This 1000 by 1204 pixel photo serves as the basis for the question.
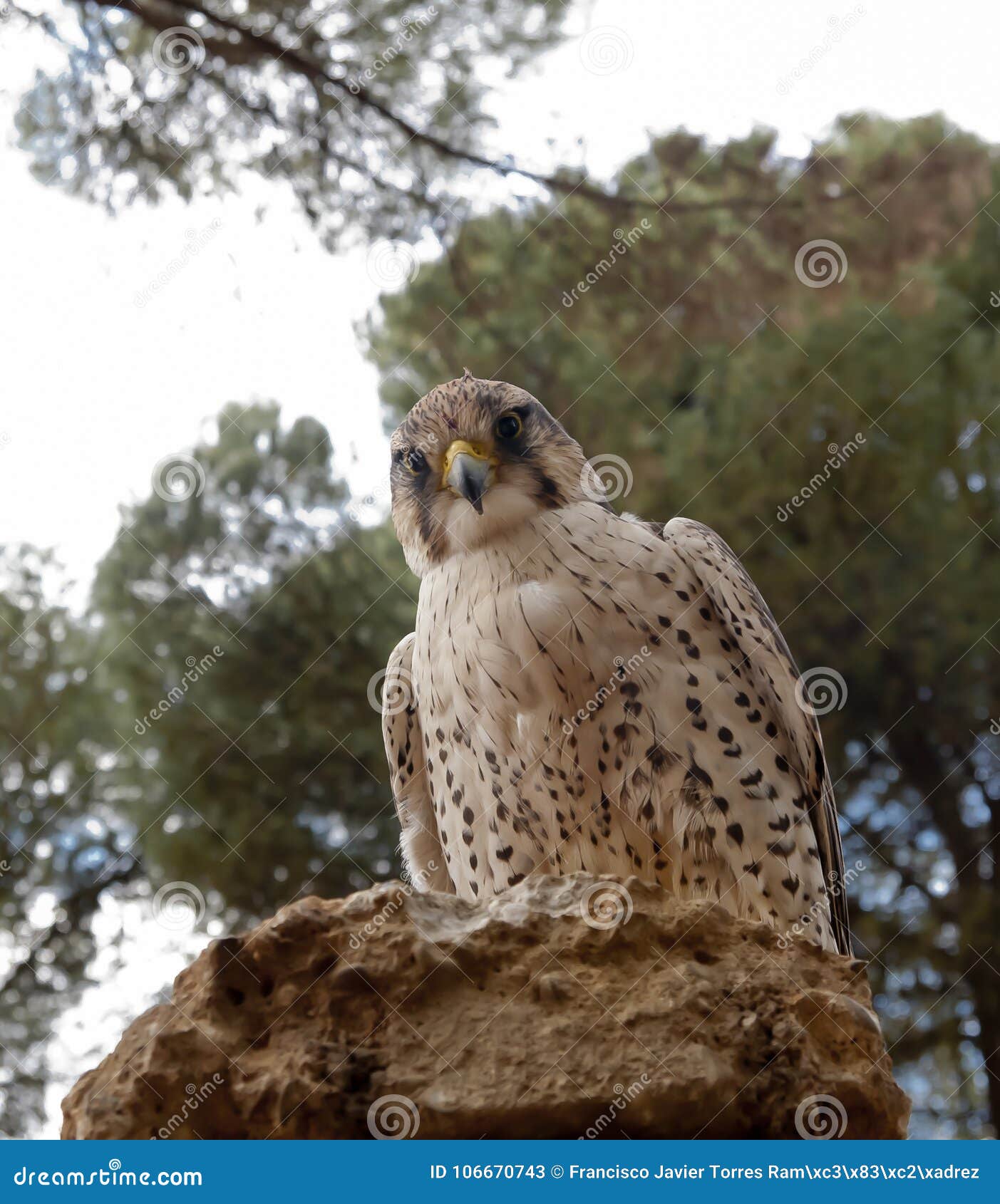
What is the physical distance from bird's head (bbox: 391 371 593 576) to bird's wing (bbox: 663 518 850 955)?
319 millimetres

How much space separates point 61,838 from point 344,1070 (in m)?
4.79

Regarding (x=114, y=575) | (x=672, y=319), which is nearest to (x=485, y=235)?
(x=672, y=319)

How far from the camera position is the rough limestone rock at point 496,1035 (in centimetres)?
187

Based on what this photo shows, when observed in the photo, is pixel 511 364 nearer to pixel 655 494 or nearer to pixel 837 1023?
pixel 655 494

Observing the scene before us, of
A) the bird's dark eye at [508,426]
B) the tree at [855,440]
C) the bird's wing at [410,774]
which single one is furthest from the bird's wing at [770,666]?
the tree at [855,440]

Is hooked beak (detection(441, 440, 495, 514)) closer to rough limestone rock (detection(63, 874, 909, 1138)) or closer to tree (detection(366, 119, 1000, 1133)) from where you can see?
rough limestone rock (detection(63, 874, 909, 1138))

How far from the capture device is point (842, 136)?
19.7 ft

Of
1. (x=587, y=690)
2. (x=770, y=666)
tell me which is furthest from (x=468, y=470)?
(x=770, y=666)

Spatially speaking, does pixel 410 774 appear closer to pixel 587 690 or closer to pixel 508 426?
pixel 587 690

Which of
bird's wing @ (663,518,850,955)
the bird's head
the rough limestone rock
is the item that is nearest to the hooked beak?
the bird's head

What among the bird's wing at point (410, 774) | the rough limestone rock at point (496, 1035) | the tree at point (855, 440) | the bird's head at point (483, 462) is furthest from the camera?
the tree at point (855, 440)

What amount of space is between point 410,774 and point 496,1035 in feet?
4.33

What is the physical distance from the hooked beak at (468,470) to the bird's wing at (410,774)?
57cm

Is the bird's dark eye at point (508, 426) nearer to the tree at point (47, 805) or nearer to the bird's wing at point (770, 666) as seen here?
the bird's wing at point (770, 666)
